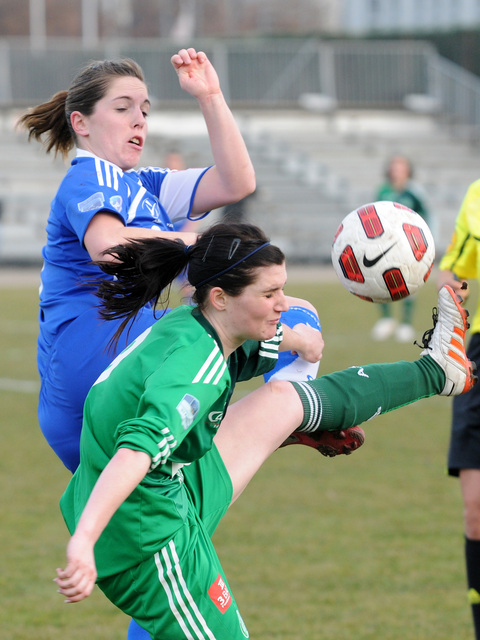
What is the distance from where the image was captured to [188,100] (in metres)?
31.1

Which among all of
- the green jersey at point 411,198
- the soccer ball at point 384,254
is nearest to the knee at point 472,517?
the soccer ball at point 384,254

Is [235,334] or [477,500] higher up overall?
[235,334]

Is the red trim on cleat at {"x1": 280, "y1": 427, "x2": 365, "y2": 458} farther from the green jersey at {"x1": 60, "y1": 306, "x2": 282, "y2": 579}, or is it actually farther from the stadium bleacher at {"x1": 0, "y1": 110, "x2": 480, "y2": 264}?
the stadium bleacher at {"x1": 0, "y1": 110, "x2": 480, "y2": 264}

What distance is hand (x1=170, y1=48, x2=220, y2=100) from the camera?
11.8 feet

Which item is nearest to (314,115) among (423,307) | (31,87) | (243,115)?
(243,115)

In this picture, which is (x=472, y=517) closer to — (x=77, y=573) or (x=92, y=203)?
(x=92, y=203)

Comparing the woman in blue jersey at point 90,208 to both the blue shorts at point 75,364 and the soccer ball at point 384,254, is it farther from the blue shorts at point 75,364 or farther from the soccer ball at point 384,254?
the soccer ball at point 384,254

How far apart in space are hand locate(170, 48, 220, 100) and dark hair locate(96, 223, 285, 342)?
598mm

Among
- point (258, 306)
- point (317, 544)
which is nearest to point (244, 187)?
point (258, 306)

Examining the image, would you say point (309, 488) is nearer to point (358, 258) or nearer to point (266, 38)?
point (358, 258)

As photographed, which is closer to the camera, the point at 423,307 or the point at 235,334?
the point at 235,334

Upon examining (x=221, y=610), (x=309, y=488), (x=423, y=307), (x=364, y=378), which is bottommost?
(x=423, y=307)

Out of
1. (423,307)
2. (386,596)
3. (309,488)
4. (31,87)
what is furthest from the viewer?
(31,87)

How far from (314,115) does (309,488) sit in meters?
25.6
